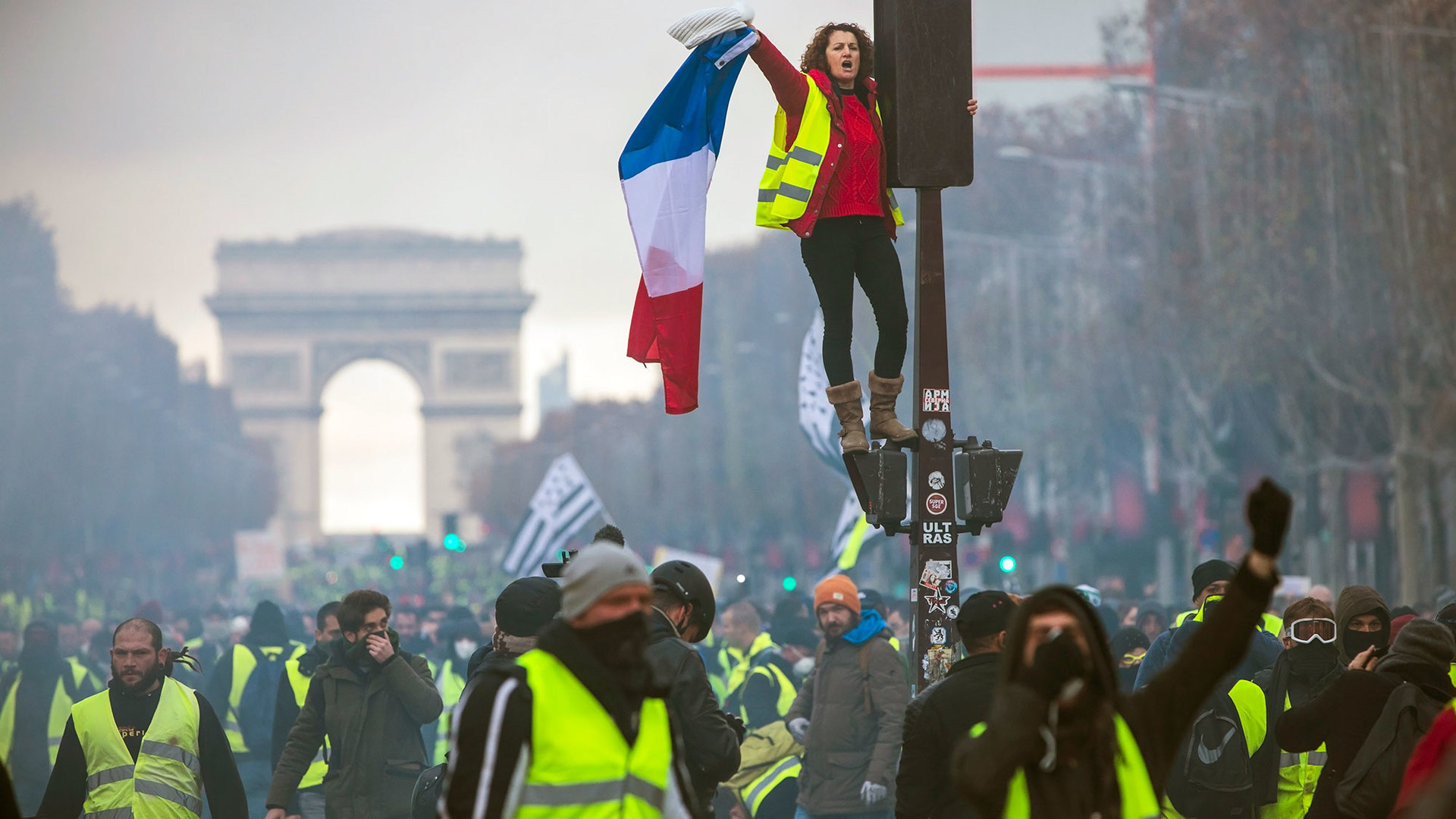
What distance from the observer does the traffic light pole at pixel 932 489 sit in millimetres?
7426

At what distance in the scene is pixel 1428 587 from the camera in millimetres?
29297

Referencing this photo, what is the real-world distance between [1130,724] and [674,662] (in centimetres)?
176

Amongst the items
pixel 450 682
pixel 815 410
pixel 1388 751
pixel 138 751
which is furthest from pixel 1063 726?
pixel 815 410

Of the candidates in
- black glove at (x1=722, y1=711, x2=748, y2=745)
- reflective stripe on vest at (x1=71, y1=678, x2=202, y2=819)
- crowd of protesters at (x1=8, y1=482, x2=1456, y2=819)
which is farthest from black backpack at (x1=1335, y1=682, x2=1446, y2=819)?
reflective stripe on vest at (x1=71, y1=678, x2=202, y2=819)

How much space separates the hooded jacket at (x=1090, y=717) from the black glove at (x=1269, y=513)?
140 mm

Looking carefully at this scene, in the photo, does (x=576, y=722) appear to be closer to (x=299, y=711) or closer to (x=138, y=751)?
(x=138, y=751)

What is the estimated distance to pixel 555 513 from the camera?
975 inches

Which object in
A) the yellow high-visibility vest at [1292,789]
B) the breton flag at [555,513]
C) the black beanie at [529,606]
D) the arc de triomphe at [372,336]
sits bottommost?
the yellow high-visibility vest at [1292,789]

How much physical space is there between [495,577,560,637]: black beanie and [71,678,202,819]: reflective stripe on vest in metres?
1.94

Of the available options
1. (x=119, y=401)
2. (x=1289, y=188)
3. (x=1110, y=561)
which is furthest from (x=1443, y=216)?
(x=119, y=401)

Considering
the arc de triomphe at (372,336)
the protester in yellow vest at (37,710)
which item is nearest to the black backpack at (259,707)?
the protester in yellow vest at (37,710)

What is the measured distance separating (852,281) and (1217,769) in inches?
86.2

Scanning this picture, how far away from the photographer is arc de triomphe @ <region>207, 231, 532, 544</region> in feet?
290

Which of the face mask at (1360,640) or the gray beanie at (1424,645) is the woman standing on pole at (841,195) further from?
the gray beanie at (1424,645)
